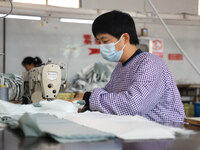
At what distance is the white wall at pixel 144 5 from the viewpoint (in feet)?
25.2

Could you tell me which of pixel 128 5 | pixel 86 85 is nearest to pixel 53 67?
pixel 86 85

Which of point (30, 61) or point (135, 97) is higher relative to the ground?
point (30, 61)

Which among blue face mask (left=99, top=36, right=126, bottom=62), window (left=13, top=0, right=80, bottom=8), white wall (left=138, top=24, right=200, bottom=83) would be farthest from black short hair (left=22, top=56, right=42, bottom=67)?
blue face mask (left=99, top=36, right=126, bottom=62)

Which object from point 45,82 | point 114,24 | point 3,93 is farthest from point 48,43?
point 114,24

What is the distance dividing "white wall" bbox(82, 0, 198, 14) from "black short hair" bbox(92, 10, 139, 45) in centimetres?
538

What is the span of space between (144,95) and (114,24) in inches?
24.0

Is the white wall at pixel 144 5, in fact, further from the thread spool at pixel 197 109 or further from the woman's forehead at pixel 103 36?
the woman's forehead at pixel 103 36

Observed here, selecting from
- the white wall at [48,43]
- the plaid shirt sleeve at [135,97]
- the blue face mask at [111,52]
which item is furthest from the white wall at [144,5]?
the plaid shirt sleeve at [135,97]

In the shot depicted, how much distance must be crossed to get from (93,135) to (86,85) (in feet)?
16.9

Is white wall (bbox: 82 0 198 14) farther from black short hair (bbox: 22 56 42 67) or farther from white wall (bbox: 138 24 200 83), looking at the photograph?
black short hair (bbox: 22 56 42 67)

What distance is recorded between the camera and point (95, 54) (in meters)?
7.64

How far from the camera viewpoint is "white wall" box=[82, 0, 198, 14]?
7.68 m

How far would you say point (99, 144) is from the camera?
95 cm

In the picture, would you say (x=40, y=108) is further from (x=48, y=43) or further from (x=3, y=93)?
(x=48, y=43)
